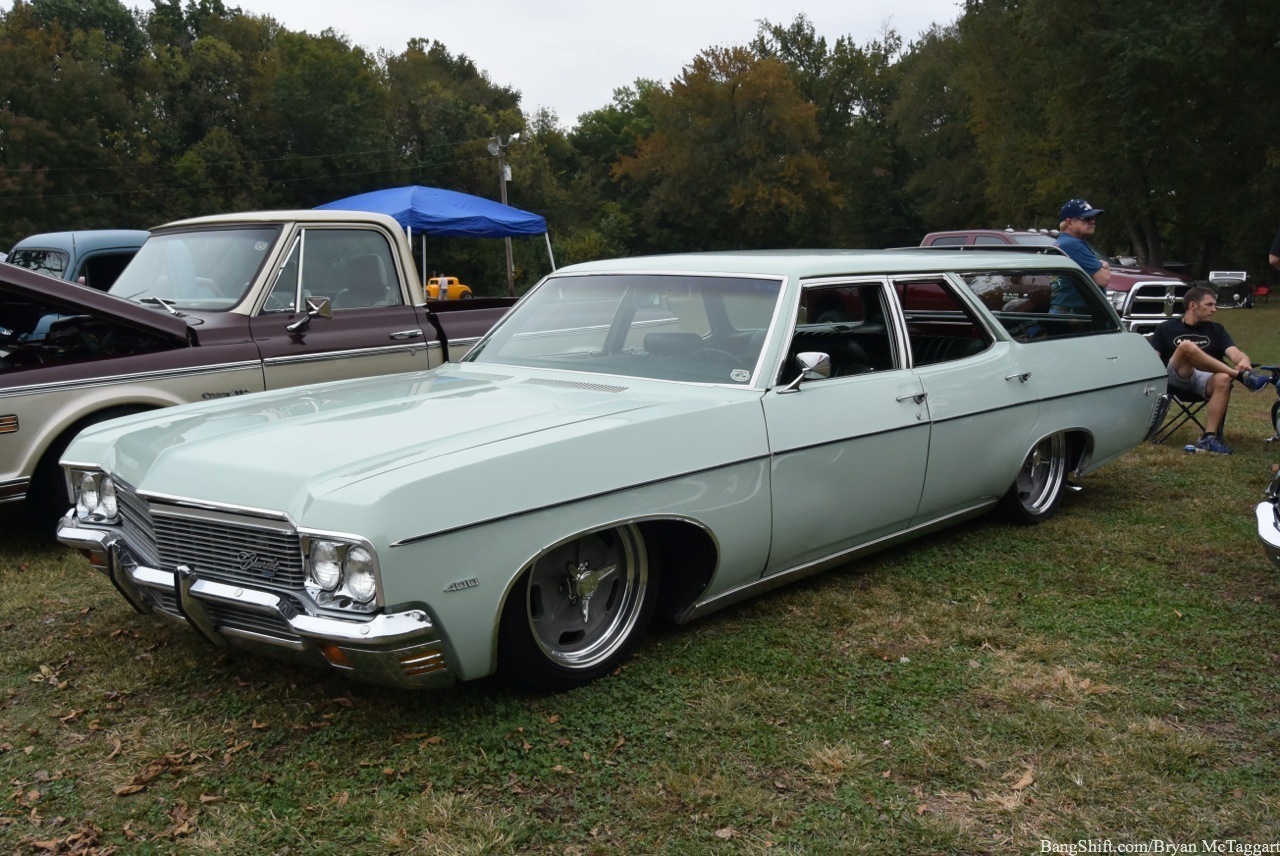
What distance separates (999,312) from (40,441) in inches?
188

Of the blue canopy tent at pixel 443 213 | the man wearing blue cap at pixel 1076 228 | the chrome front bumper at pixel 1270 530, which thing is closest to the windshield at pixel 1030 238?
the blue canopy tent at pixel 443 213

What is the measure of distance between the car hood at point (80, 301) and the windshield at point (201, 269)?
1.72ft

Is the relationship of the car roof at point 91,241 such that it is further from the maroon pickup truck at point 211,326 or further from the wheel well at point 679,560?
the wheel well at point 679,560

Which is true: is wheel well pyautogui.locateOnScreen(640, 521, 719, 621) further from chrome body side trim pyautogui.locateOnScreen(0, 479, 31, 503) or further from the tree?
the tree

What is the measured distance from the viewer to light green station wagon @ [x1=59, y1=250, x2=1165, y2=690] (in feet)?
9.98

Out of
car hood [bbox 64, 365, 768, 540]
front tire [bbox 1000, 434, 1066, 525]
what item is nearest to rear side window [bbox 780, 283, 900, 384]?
car hood [bbox 64, 365, 768, 540]

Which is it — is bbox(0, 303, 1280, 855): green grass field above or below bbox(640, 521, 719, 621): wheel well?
below

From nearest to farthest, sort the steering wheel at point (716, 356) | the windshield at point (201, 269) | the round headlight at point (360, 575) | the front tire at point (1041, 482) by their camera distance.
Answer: the round headlight at point (360, 575), the steering wheel at point (716, 356), the front tire at point (1041, 482), the windshield at point (201, 269)

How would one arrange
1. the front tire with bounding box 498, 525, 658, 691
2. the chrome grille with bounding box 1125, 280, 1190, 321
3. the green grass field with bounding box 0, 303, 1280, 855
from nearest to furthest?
the green grass field with bounding box 0, 303, 1280, 855, the front tire with bounding box 498, 525, 658, 691, the chrome grille with bounding box 1125, 280, 1190, 321

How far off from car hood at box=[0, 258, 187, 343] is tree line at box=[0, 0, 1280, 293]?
27955mm

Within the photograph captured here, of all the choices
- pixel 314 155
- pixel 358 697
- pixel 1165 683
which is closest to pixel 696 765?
pixel 358 697

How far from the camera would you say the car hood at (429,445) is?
302 centimetres

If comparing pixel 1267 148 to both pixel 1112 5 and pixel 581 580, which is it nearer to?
pixel 1112 5

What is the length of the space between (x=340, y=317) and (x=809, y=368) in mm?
3524
